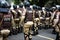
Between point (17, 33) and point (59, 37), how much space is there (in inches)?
160

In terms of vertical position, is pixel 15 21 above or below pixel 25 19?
below

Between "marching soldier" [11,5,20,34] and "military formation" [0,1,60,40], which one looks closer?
"military formation" [0,1,60,40]

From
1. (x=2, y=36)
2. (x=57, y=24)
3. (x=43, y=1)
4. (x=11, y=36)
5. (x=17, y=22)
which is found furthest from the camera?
(x=43, y=1)

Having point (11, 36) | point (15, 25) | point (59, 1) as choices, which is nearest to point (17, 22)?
point (15, 25)

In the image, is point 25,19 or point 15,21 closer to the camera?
point 25,19

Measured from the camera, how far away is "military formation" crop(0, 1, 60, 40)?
29.0 ft

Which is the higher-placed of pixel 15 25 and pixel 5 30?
pixel 5 30

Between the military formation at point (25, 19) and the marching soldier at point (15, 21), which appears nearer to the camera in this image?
the military formation at point (25, 19)

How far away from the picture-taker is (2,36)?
8.52m

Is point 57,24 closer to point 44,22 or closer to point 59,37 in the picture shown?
point 59,37

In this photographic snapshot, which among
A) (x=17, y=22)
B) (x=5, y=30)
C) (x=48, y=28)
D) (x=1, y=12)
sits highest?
(x=1, y=12)

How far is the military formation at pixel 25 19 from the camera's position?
8848 mm

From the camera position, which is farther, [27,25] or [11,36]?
[11,36]

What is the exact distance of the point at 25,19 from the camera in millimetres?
10562
